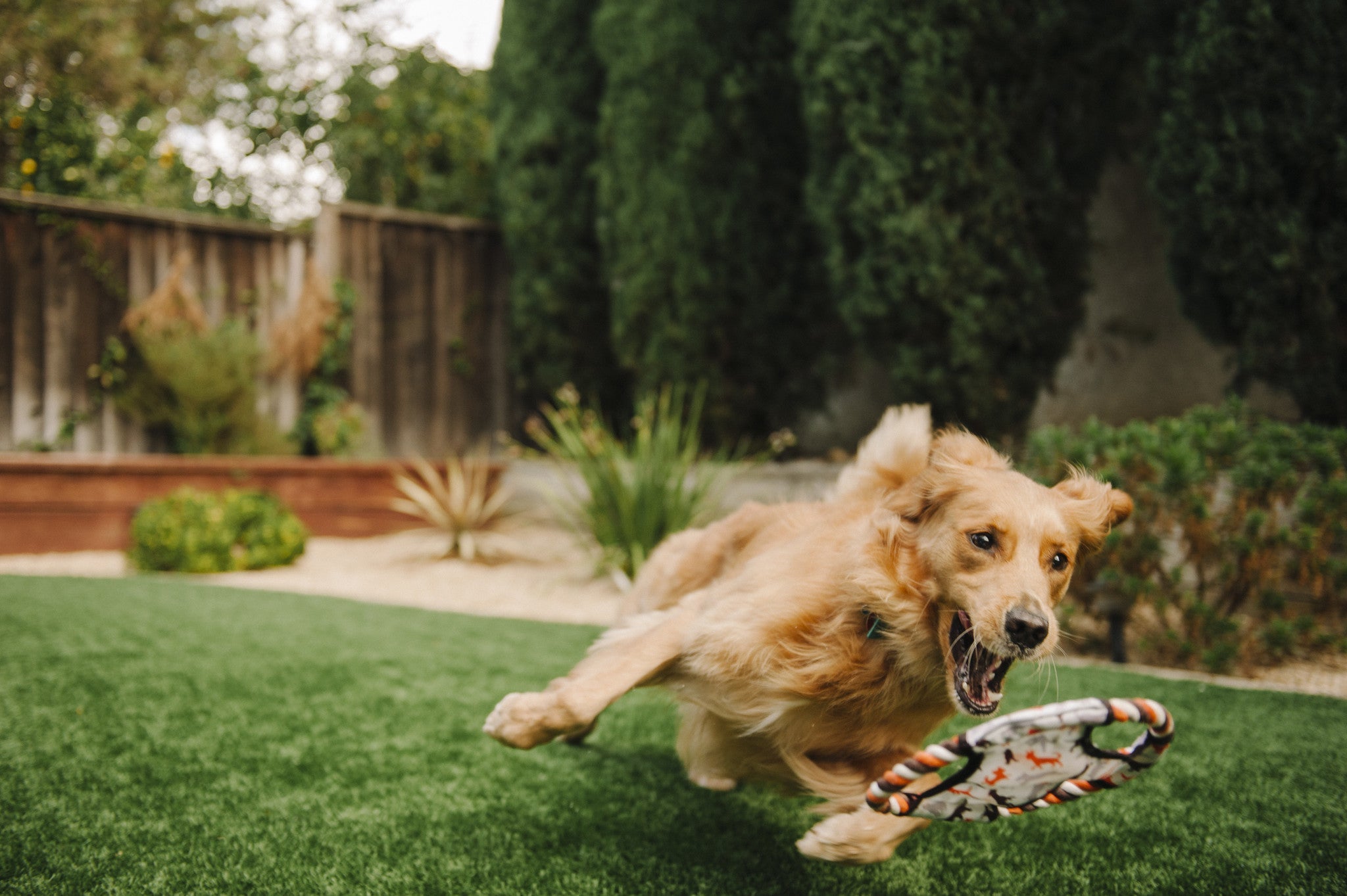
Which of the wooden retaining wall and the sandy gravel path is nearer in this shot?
the sandy gravel path

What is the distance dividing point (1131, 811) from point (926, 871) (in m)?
0.69

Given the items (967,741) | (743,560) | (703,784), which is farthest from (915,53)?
(967,741)

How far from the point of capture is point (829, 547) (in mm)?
1893

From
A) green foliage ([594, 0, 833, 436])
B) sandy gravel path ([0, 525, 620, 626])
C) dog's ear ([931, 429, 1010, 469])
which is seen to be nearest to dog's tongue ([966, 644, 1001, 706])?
dog's ear ([931, 429, 1010, 469])

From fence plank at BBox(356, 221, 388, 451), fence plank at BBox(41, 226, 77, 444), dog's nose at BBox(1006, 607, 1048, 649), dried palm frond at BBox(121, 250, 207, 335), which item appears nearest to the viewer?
dog's nose at BBox(1006, 607, 1048, 649)

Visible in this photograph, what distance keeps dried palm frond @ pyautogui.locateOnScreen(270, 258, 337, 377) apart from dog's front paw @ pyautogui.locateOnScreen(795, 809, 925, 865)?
771 centimetres

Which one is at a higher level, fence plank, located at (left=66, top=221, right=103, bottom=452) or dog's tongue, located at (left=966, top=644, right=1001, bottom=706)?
fence plank, located at (left=66, top=221, right=103, bottom=452)

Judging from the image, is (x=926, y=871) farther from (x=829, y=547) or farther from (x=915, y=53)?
(x=915, y=53)

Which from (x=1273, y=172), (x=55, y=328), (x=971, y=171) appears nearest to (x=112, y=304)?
(x=55, y=328)

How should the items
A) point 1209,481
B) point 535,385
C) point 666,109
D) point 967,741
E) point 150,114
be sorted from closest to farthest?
point 967,741 < point 1209,481 < point 666,109 < point 535,385 < point 150,114

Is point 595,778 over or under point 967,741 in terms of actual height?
under

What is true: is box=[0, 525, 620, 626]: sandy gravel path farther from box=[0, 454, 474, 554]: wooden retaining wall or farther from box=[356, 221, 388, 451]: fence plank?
box=[356, 221, 388, 451]: fence plank

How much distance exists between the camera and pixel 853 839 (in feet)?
5.25

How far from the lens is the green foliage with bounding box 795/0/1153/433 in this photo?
554 cm
